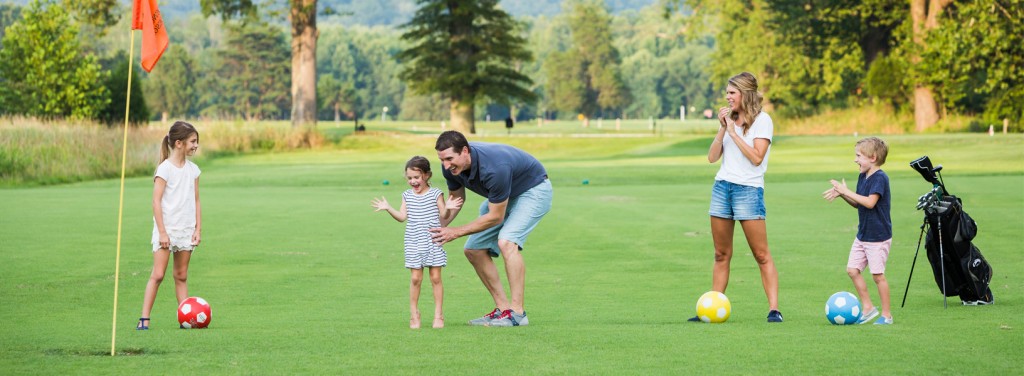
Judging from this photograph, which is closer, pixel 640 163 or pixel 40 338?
pixel 40 338

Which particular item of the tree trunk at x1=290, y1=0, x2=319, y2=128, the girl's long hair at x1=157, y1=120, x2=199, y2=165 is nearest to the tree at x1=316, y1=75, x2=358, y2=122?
the tree trunk at x1=290, y1=0, x2=319, y2=128

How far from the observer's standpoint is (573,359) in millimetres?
7309

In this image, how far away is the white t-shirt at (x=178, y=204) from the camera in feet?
32.0

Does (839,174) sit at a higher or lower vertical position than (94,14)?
lower

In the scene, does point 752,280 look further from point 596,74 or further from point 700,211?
point 596,74

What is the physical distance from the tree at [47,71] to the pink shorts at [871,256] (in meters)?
41.8

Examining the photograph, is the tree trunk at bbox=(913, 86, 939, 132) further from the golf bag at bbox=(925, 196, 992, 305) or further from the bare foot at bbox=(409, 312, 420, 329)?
the bare foot at bbox=(409, 312, 420, 329)

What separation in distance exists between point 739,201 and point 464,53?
5415cm

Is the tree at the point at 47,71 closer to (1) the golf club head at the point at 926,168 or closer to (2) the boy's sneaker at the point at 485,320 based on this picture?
(2) the boy's sneaker at the point at 485,320

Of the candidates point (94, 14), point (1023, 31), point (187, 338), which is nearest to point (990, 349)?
point (187, 338)

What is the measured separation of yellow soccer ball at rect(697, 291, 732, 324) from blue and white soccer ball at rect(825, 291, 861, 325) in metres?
0.74

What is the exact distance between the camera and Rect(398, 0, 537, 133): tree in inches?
2435

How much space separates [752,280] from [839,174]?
21.2 meters

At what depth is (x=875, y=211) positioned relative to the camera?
9.62 metres
